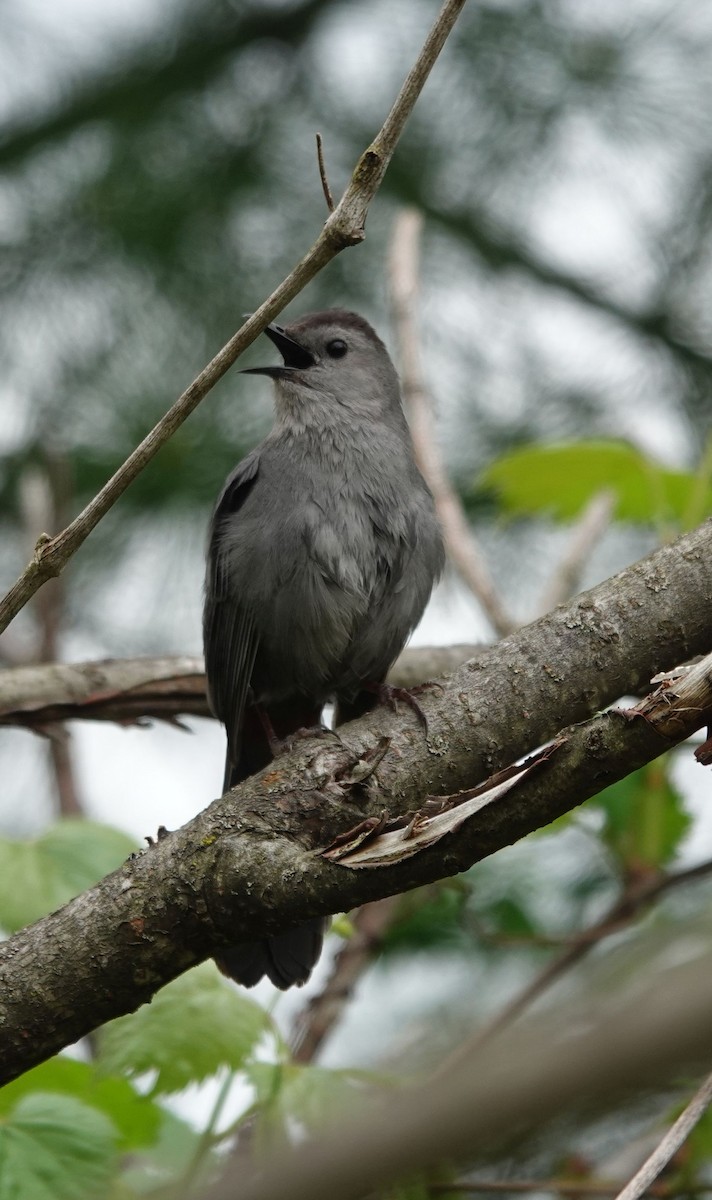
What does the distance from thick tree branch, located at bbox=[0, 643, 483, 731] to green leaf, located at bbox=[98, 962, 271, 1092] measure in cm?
110

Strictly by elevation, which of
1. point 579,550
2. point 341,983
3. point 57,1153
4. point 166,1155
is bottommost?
point 57,1153

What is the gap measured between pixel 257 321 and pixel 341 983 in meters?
2.40

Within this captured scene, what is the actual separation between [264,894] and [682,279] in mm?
4524

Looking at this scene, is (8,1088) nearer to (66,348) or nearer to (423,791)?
(423,791)

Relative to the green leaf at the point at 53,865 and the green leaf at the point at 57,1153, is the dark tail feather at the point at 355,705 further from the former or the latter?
the green leaf at the point at 57,1153

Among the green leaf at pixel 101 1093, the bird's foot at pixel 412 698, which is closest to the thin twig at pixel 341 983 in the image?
the green leaf at pixel 101 1093

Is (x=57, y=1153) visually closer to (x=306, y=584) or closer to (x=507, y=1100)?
(x=306, y=584)

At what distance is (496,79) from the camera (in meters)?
6.02

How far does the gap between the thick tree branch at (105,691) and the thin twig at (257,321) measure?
1471 mm

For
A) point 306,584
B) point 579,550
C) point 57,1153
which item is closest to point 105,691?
point 306,584

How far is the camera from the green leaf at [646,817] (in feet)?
12.2

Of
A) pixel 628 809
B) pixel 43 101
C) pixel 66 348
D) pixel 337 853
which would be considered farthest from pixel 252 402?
pixel 337 853

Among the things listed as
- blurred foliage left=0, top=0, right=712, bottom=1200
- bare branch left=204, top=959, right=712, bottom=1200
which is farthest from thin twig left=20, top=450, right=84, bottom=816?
bare branch left=204, top=959, right=712, bottom=1200

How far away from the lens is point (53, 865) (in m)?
2.96
